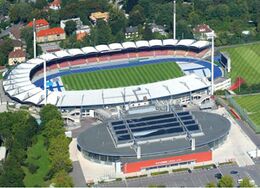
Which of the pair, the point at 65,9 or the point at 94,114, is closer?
the point at 94,114

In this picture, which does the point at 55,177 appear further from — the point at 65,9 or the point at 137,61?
the point at 65,9

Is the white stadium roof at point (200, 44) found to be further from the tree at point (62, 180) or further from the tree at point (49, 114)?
the tree at point (62, 180)

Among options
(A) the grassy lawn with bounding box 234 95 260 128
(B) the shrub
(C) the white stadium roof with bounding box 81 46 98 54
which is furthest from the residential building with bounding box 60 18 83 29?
(B) the shrub

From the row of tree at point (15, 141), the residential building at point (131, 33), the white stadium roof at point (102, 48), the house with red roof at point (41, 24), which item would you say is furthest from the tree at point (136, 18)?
the row of tree at point (15, 141)

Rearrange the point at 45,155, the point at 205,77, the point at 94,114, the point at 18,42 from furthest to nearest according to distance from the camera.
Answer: the point at 18,42
the point at 205,77
the point at 94,114
the point at 45,155

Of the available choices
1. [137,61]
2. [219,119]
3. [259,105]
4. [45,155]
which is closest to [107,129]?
[45,155]

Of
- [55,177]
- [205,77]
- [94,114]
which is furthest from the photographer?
[205,77]
